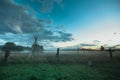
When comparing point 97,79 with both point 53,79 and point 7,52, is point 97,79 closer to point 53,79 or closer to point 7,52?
point 53,79

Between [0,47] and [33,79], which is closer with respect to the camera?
[33,79]

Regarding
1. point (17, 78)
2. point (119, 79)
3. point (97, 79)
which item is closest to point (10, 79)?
point (17, 78)

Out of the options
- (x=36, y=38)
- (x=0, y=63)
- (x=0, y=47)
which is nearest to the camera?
(x=0, y=63)

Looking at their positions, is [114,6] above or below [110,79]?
above

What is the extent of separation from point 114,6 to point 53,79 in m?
9.14

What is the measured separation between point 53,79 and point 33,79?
1174 millimetres

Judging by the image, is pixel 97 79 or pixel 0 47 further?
pixel 0 47

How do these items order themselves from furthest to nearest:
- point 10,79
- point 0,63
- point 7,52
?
point 7,52
point 0,63
point 10,79

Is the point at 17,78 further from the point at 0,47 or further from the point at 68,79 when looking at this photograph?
the point at 0,47

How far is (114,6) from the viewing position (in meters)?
11.0

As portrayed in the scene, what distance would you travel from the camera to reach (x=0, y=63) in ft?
40.0

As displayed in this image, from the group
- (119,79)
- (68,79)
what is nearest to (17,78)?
(68,79)

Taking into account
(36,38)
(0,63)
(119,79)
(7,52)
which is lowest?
(119,79)

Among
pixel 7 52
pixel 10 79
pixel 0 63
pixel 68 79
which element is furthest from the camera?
pixel 7 52
